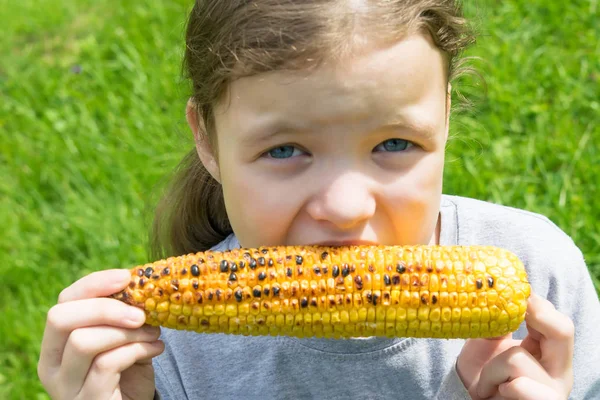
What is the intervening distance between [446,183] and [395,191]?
2220 millimetres

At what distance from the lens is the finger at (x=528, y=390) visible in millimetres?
2180

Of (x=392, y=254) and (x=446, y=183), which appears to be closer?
(x=392, y=254)

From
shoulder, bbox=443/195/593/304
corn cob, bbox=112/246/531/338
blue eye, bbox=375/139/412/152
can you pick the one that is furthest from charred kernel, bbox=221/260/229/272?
shoulder, bbox=443/195/593/304

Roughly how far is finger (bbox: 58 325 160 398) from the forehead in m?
0.65

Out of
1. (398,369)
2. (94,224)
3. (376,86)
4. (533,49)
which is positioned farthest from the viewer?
(533,49)

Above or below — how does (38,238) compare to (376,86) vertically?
below

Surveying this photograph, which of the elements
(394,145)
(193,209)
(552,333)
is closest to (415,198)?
(394,145)

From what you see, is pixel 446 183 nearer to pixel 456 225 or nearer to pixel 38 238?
pixel 456 225

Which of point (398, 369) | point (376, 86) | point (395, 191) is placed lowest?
point (398, 369)

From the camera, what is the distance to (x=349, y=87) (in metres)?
2.08

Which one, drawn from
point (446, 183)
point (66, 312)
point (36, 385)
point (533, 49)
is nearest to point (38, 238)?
point (36, 385)

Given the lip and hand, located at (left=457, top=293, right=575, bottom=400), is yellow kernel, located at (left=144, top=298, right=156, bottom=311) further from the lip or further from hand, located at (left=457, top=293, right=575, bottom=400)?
hand, located at (left=457, top=293, right=575, bottom=400)

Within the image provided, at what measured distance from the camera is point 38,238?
16.1ft

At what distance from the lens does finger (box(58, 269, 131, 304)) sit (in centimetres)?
218
